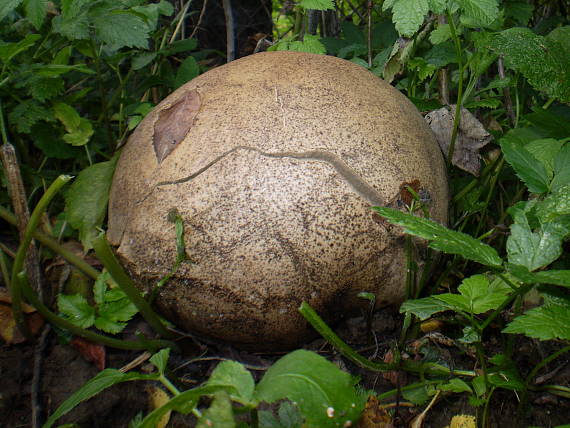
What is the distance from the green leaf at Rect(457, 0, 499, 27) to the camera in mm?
1608

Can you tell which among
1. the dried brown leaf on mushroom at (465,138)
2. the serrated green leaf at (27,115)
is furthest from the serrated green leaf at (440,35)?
the serrated green leaf at (27,115)

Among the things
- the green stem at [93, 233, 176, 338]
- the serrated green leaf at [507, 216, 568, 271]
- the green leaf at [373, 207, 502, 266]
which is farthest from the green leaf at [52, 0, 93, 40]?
the serrated green leaf at [507, 216, 568, 271]

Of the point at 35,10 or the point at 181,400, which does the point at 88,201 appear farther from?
the point at 181,400

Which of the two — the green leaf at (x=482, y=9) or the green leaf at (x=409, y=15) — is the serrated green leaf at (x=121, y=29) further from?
the green leaf at (x=482, y=9)

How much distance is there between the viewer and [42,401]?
62.7 inches

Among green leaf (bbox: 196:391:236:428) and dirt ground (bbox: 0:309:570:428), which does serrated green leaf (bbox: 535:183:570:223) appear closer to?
dirt ground (bbox: 0:309:570:428)

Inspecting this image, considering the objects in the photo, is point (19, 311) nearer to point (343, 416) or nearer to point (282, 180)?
point (282, 180)

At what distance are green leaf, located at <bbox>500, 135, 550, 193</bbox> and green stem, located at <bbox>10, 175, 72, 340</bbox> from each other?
122 centimetres

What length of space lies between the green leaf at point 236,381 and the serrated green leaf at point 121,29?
4.01 feet

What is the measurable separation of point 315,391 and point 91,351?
39.7 inches

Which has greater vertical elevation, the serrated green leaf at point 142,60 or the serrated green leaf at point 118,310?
the serrated green leaf at point 142,60

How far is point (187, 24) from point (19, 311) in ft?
7.81

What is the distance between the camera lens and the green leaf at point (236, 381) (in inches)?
39.1

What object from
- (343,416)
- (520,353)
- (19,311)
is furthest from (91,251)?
(520,353)
